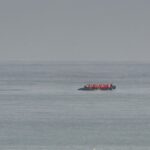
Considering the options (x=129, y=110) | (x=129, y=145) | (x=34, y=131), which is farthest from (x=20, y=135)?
(x=129, y=110)

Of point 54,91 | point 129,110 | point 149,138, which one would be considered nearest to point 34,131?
point 149,138

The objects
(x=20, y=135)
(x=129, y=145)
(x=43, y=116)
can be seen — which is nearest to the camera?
(x=129, y=145)

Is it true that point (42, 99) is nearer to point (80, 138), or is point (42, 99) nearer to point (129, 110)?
point (129, 110)

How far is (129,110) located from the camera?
86000 millimetres

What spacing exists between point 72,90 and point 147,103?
27418 mm

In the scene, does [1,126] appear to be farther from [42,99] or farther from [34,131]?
[42,99]

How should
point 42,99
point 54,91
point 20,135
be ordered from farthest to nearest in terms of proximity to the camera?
point 54,91 < point 42,99 < point 20,135

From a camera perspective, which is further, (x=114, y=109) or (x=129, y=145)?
(x=114, y=109)

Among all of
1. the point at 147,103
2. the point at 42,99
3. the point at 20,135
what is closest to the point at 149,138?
the point at 20,135

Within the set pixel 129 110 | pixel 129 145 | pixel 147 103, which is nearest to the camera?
pixel 129 145

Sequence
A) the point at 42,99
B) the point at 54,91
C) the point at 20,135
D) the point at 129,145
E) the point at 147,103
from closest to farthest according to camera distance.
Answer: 1. the point at 129,145
2. the point at 20,135
3. the point at 147,103
4. the point at 42,99
5. the point at 54,91

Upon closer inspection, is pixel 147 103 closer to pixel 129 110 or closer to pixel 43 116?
pixel 129 110

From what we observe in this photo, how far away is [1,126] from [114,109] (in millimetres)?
16052

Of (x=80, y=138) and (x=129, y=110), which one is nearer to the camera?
(x=80, y=138)
